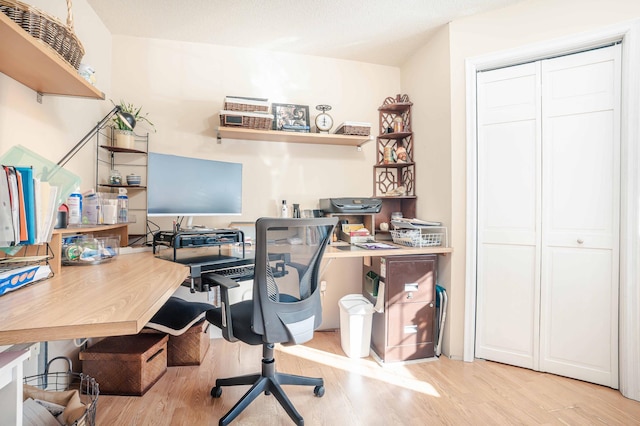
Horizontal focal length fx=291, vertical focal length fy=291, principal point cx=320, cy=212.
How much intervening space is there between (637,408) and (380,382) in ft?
4.46

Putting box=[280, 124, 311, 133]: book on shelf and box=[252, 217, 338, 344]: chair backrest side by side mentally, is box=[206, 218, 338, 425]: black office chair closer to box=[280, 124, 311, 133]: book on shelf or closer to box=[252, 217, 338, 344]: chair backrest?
box=[252, 217, 338, 344]: chair backrest

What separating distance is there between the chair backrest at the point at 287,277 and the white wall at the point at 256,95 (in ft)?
3.70

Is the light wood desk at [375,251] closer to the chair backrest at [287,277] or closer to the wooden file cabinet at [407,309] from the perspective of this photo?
the wooden file cabinet at [407,309]

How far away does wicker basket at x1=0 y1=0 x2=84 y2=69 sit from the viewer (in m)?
1.02

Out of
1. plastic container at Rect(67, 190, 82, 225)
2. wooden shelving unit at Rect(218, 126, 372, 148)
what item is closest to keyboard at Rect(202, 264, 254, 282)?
plastic container at Rect(67, 190, 82, 225)

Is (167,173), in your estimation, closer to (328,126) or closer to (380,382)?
(328,126)

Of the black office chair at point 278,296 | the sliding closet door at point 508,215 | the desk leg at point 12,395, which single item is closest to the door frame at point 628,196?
the sliding closet door at point 508,215

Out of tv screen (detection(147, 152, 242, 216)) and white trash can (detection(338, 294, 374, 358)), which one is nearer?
tv screen (detection(147, 152, 242, 216))

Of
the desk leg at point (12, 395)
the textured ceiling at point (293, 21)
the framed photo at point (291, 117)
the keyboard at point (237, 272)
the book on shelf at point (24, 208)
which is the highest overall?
the textured ceiling at point (293, 21)

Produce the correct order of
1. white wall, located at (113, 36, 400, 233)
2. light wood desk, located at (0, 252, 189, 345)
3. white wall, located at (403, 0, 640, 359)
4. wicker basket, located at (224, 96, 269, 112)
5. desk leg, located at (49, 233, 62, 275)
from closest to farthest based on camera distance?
light wood desk, located at (0, 252, 189, 345) < desk leg, located at (49, 233, 62, 275) < white wall, located at (403, 0, 640, 359) < wicker basket, located at (224, 96, 269, 112) < white wall, located at (113, 36, 400, 233)

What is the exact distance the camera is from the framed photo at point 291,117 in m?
2.37

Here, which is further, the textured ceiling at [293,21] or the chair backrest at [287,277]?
Result: the textured ceiling at [293,21]

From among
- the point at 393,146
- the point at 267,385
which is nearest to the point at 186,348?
the point at 267,385

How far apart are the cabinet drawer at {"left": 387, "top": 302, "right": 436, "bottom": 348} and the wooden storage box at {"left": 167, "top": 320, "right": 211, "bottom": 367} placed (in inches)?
51.8
